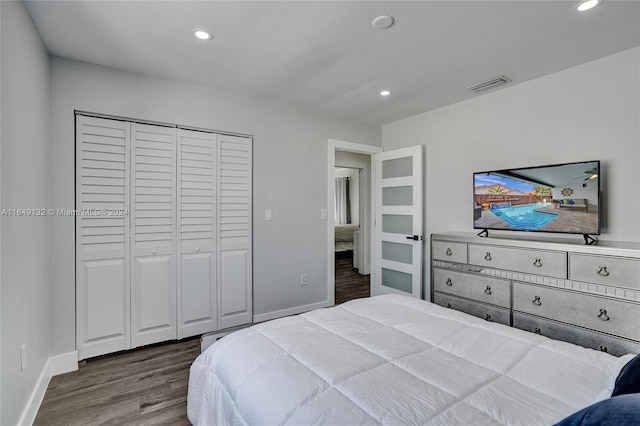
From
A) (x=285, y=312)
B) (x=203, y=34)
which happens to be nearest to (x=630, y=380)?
(x=203, y=34)

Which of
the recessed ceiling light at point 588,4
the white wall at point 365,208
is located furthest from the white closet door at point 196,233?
the white wall at point 365,208

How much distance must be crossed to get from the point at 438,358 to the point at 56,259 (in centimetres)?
278

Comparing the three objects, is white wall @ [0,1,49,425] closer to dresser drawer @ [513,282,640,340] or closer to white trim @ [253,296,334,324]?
white trim @ [253,296,334,324]

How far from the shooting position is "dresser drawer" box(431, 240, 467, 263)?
289cm

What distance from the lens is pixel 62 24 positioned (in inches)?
79.2

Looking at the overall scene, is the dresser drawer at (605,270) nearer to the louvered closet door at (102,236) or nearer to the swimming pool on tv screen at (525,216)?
the swimming pool on tv screen at (525,216)

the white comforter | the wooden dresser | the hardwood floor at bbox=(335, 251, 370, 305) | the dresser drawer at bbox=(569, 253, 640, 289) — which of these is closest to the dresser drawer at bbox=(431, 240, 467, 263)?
the wooden dresser

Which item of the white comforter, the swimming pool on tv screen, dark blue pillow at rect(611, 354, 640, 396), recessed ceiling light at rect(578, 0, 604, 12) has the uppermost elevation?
recessed ceiling light at rect(578, 0, 604, 12)

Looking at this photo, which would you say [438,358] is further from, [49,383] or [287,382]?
[49,383]

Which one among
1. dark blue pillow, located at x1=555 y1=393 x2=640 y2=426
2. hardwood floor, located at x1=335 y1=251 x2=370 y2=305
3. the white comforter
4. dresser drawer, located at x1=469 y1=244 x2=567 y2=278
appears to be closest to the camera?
dark blue pillow, located at x1=555 y1=393 x2=640 y2=426

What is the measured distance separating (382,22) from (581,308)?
233 cm

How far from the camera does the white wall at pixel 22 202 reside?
1523 millimetres

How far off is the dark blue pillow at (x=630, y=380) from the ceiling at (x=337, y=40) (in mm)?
1859

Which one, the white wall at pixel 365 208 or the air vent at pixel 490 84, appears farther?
the white wall at pixel 365 208
